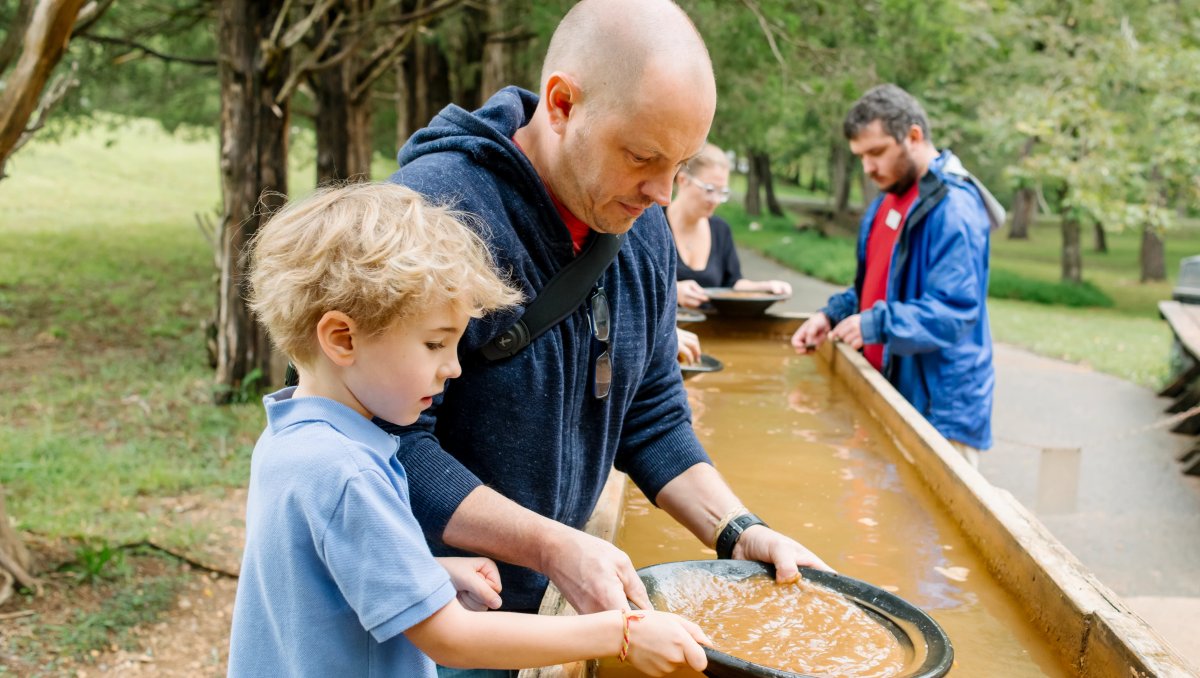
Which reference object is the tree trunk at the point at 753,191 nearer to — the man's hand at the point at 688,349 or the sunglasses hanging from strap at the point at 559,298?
the man's hand at the point at 688,349

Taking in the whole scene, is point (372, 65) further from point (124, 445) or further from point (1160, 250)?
point (1160, 250)

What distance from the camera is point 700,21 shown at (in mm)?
9406

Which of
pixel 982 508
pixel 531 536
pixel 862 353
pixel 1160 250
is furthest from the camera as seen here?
pixel 1160 250

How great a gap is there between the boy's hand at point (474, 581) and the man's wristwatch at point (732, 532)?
0.67 m

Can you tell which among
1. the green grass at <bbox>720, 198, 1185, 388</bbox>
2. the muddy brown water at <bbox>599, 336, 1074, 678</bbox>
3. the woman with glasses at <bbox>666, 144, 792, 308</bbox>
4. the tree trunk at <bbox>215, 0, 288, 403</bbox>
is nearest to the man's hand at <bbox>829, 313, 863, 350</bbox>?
the muddy brown water at <bbox>599, 336, 1074, 678</bbox>

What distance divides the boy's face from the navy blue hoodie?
0.23 m

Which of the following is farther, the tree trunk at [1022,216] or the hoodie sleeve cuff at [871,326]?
the tree trunk at [1022,216]

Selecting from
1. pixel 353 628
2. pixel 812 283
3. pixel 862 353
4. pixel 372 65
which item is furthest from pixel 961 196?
pixel 812 283

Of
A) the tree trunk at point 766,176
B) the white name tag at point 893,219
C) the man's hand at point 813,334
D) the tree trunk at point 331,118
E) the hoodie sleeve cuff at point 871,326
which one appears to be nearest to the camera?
the hoodie sleeve cuff at point 871,326

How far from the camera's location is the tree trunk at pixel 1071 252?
824 inches

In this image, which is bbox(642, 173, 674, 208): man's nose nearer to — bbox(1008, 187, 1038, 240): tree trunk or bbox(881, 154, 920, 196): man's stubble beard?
bbox(881, 154, 920, 196): man's stubble beard

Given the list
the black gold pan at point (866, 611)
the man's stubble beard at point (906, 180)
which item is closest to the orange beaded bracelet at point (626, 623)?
the black gold pan at point (866, 611)

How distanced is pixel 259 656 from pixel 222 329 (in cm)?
672

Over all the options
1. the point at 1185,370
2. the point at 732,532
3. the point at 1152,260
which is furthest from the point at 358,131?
the point at 1152,260
